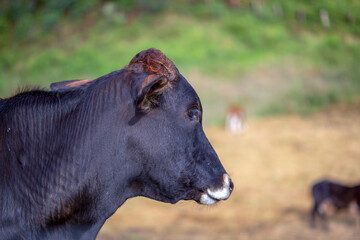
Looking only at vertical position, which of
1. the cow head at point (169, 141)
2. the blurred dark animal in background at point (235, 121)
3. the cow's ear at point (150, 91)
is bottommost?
the blurred dark animal in background at point (235, 121)

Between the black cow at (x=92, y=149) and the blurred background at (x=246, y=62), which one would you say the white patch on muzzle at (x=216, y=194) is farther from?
the blurred background at (x=246, y=62)

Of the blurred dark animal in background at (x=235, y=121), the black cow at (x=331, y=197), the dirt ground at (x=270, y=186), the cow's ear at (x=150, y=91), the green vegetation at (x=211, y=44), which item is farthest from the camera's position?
the green vegetation at (x=211, y=44)

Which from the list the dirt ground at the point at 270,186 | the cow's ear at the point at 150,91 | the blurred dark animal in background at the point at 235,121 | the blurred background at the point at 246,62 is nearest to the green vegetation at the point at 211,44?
the blurred background at the point at 246,62

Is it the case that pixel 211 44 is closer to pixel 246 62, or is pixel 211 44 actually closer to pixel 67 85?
pixel 246 62

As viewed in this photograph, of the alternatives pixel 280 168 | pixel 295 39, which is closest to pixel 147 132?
pixel 280 168

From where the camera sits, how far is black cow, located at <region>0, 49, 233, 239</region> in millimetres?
2590

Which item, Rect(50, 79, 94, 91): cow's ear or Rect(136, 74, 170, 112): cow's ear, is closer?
Rect(136, 74, 170, 112): cow's ear

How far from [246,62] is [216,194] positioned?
75.5 ft

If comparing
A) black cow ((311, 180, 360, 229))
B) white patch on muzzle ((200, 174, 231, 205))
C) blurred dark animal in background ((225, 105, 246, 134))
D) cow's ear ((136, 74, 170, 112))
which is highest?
cow's ear ((136, 74, 170, 112))

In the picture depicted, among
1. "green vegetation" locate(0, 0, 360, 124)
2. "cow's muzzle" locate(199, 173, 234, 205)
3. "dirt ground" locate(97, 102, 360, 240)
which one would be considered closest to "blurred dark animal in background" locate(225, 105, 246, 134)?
"dirt ground" locate(97, 102, 360, 240)

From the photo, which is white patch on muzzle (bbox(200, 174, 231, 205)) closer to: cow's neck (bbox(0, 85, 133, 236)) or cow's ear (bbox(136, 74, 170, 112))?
cow's neck (bbox(0, 85, 133, 236))

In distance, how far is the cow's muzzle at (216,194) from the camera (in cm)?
285

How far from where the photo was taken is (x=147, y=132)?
2662 mm

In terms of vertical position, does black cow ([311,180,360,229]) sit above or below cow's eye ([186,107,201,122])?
below
